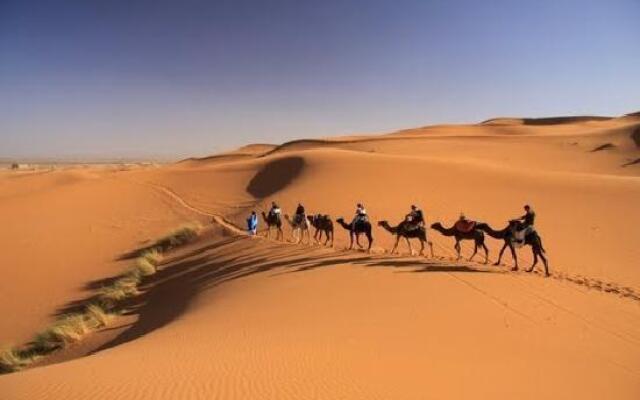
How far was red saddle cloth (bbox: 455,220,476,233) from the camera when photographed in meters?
15.9

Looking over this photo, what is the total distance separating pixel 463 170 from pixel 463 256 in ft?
55.8

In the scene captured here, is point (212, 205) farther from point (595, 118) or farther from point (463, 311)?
point (595, 118)

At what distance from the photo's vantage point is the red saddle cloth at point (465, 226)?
52.1ft

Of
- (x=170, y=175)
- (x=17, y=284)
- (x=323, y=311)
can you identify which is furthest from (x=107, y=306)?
(x=170, y=175)

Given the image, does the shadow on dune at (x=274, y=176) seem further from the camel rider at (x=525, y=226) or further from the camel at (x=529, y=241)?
the camel rider at (x=525, y=226)

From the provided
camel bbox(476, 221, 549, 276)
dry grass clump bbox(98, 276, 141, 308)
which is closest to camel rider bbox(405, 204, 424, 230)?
camel bbox(476, 221, 549, 276)

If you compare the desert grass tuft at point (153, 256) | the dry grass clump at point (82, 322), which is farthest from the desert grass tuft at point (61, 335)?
Answer: the desert grass tuft at point (153, 256)

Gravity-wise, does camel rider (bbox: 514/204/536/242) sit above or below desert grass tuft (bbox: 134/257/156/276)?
above

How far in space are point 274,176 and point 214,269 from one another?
71.8ft

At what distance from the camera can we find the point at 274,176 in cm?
3953

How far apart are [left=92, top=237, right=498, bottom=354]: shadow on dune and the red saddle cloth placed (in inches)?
54.8

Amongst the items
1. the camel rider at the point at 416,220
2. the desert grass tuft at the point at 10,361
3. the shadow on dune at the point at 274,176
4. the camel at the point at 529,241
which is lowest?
the desert grass tuft at the point at 10,361

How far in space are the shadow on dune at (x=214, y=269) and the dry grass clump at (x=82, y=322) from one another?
1.46 feet

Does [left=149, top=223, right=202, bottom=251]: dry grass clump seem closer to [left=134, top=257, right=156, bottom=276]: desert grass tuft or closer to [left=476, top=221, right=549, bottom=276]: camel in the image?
[left=134, top=257, right=156, bottom=276]: desert grass tuft
